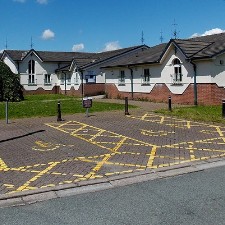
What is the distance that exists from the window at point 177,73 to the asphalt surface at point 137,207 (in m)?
18.3

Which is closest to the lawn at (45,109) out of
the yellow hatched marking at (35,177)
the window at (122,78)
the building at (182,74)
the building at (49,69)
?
the building at (182,74)

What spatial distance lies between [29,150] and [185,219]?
5.71 meters

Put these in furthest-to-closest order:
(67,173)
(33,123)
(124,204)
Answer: (33,123)
(67,173)
(124,204)

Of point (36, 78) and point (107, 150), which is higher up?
point (36, 78)

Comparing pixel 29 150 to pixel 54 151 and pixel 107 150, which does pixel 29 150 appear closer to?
pixel 54 151

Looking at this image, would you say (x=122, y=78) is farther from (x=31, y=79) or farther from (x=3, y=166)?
(x=3, y=166)

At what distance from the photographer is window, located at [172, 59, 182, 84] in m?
23.9

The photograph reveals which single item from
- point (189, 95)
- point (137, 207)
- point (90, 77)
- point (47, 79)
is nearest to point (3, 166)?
point (137, 207)

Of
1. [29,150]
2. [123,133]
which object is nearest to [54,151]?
[29,150]

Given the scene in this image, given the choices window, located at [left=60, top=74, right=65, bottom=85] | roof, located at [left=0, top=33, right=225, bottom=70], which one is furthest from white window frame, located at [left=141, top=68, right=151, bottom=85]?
window, located at [left=60, top=74, right=65, bottom=85]

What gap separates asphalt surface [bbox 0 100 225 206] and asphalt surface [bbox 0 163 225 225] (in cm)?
62

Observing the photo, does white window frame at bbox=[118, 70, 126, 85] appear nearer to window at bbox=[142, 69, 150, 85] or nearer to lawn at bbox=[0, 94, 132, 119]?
window at bbox=[142, 69, 150, 85]

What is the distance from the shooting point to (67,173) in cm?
698

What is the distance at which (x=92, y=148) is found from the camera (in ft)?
30.9
